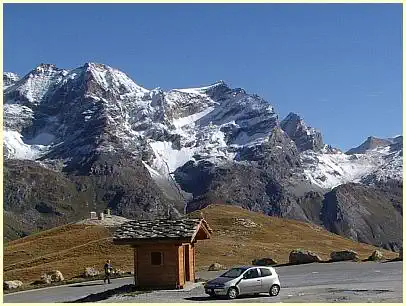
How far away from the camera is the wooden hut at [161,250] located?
3784 centimetres

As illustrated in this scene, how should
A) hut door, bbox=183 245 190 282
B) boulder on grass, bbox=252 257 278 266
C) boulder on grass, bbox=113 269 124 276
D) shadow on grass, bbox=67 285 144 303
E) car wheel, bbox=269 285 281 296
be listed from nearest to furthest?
car wheel, bbox=269 285 281 296 < shadow on grass, bbox=67 285 144 303 < hut door, bbox=183 245 190 282 < boulder on grass, bbox=113 269 124 276 < boulder on grass, bbox=252 257 278 266

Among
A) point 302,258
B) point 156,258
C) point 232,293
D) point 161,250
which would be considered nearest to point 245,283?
point 232,293

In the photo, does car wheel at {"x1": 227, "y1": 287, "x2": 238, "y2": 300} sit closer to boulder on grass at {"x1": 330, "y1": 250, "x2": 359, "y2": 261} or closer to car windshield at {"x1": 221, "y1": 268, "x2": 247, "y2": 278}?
car windshield at {"x1": 221, "y1": 268, "x2": 247, "y2": 278}

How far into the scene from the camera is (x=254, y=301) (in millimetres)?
31125

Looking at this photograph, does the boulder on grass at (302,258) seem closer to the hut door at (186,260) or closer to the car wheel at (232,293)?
the hut door at (186,260)

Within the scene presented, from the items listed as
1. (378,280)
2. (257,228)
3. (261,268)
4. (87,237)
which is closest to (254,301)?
(261,268)

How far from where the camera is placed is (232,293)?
108ft

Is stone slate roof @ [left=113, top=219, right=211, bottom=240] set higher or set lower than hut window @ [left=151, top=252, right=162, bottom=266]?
higher

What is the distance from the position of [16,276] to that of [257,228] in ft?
117

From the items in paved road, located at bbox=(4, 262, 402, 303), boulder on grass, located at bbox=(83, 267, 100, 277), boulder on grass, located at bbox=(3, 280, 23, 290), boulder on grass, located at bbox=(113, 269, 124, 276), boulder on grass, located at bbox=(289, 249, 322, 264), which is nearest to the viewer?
paved road, located at bbox=(4, 262, 402, 303)

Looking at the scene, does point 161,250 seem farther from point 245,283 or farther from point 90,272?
point 90,272

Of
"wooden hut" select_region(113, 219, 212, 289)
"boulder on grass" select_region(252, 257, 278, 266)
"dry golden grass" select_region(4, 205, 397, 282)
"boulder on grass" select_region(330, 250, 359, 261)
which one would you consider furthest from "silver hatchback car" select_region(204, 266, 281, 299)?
"boulder on grass" select_region(330, 250, 359, 261)

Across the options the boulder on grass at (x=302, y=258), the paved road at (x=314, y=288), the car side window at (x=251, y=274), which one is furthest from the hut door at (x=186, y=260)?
the boulder on grass at (x=302, y=258)

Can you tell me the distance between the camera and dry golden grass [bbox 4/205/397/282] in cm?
6281
